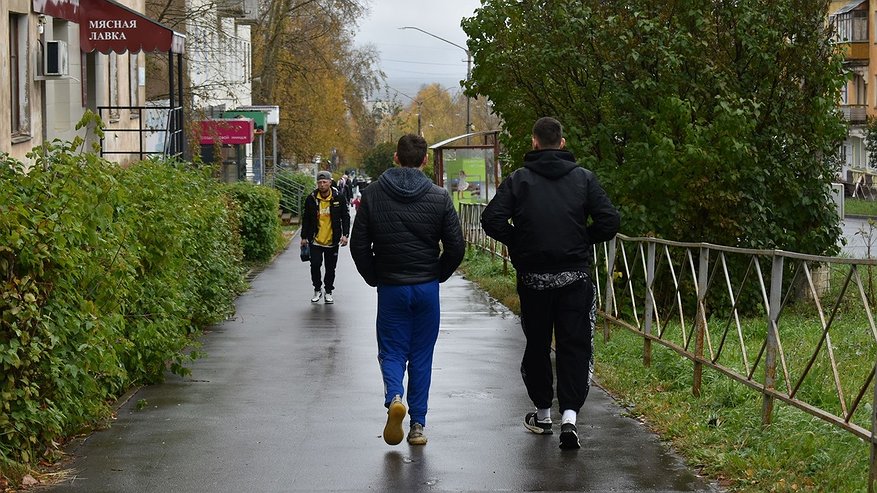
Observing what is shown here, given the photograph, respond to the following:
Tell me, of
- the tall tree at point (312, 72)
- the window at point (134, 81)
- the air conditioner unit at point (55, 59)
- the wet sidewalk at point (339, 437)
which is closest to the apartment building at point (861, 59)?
the tall tree at point (312, 72)

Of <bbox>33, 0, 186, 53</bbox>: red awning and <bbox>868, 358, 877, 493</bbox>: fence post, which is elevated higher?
<bbox>33, 0, 186, 53</bbox>: red awning

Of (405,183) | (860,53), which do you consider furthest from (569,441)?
(860,53)

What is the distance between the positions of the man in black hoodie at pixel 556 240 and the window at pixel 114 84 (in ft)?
52.6

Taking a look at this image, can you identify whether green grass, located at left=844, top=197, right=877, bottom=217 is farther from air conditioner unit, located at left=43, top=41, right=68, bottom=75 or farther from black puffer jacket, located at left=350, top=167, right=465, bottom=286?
black puffer jacket, located at left=350, top=167, right=465, bottom=286

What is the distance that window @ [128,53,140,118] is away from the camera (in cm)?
2458

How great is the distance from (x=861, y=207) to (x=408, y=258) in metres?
50.2

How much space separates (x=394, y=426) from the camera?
7199mm

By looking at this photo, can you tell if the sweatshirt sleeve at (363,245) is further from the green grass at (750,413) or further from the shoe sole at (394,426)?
the green grass at (750,413)

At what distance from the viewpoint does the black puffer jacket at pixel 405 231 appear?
7570 millimetres

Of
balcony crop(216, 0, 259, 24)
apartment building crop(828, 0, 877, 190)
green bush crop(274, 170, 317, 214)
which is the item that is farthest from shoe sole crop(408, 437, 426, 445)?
apartment building crop(828, 0, 877, 190)

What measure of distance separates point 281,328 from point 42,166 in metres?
6.77

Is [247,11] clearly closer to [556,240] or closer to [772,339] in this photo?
Result: [556,240]

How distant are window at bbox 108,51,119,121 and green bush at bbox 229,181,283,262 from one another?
100 inches

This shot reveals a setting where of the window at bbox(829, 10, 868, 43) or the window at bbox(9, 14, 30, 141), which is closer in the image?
the window at bbox(9, 14, 30, 141)
